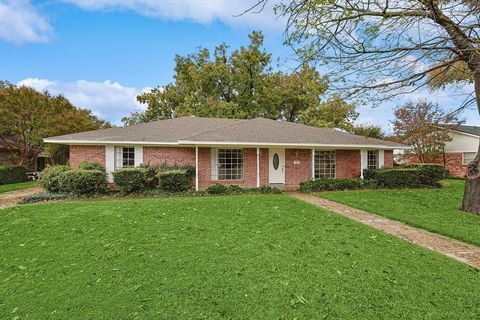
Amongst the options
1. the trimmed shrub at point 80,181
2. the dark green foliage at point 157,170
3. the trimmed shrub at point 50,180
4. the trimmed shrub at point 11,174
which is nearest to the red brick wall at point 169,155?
the dark green foliage at point 157,170

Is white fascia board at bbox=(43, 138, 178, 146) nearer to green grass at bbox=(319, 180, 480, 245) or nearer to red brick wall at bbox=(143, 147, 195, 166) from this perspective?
red brick wall at bbox=(143, 147, 195, 166)

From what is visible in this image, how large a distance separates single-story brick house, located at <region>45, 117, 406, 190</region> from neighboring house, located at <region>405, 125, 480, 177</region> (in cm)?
1072

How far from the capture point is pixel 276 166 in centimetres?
1516

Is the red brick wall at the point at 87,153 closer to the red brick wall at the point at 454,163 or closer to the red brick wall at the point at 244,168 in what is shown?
the red brick wall at the point at 244,168

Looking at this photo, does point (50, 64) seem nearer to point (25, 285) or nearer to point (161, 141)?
point (161, 141)

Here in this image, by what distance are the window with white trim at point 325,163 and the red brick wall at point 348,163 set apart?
290 millimetres

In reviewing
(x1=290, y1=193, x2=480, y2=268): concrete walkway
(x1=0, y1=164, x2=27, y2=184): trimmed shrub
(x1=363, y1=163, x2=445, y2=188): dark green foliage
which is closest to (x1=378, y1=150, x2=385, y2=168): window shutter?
(x1=363, y1=163, x2=445, y2=188): dark green foliage

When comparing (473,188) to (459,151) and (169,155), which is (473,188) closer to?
(169,155)

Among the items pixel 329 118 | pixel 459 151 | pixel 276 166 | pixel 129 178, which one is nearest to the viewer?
pixel 129 178

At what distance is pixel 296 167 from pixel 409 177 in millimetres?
5535

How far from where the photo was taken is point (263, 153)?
49.1 feet

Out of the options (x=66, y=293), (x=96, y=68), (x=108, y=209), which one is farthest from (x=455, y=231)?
(x=96, y=68)

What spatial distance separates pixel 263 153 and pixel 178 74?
61.0 feet

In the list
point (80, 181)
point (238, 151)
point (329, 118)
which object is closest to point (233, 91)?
point (329, 118)
